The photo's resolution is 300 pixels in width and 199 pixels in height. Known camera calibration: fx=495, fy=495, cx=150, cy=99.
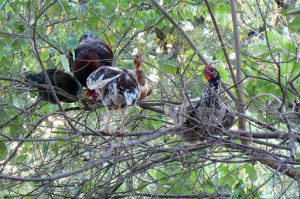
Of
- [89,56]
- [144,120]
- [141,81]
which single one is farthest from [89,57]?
[144,120]

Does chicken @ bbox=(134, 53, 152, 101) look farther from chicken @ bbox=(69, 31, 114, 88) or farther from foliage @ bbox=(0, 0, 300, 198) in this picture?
chicken @ bbox=(69, 31, 114, 88)

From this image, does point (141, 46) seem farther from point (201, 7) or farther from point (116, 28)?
point (201, 7)

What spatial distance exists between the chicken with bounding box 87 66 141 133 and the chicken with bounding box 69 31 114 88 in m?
0.51

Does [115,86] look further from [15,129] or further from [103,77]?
[15,129]

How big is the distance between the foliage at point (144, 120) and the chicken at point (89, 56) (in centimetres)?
11

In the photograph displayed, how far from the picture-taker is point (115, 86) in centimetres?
347

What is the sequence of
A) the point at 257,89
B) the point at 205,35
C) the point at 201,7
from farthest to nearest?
the point at 205,35 < the point at 201,7 < the point at 257,89

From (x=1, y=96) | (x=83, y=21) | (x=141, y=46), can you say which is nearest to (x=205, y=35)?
(x=141, y=46)

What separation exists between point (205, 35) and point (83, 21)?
1.73 meters

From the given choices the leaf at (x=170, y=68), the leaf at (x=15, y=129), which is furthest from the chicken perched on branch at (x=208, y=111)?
the leaf at (x=15, y=129)

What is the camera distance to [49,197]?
2.91 metres

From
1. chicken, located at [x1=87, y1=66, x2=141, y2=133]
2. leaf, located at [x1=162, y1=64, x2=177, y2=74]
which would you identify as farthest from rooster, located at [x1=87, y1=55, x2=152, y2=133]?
leaf, located at [x1=162, y1=64, x2=177, y2=74]

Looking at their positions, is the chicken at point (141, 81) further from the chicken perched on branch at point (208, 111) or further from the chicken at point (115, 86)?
the chicken perched on branch at point (208, 111)

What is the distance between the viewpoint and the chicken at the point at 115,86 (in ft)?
11.3
